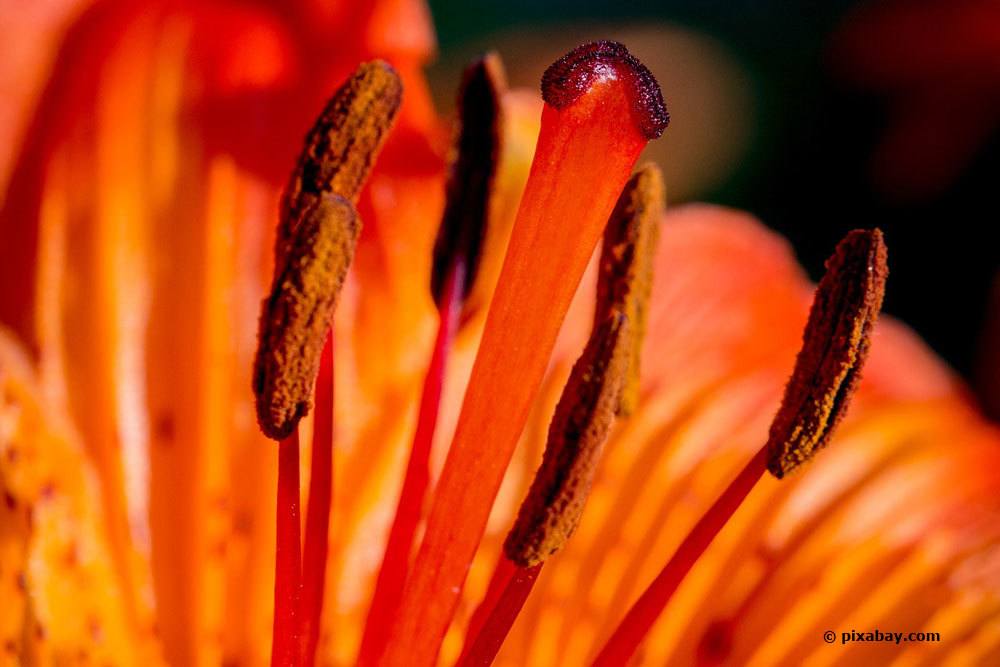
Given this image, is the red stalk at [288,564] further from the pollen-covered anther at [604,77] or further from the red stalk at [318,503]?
the pollen-covered anther at [604,77]

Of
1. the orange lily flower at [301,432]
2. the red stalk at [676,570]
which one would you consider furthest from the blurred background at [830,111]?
the red stalk at [676,570]

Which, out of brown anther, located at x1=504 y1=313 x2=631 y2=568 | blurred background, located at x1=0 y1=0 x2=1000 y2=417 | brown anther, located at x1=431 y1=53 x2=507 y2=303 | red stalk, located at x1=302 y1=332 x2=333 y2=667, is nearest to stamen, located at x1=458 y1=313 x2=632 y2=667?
brown anther, located at x1=504 y1=313 x2=631 y2=568

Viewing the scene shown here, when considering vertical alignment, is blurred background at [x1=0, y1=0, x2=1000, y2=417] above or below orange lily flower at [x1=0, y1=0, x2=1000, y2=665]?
above

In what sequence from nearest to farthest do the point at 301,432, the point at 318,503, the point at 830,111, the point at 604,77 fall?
the point at 604,77, the point at 318,503, the point at 301,432, the point at 830,111

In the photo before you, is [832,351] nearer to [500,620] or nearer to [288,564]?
[500,620]

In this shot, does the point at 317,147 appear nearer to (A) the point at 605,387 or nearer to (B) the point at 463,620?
(A) the point at 605,387

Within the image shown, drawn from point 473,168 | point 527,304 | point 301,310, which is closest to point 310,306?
point 301,310

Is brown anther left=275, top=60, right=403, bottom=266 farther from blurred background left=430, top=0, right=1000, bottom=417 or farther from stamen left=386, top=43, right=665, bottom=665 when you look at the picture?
blurred background left=430, top=0, right=1000, bottom=417
